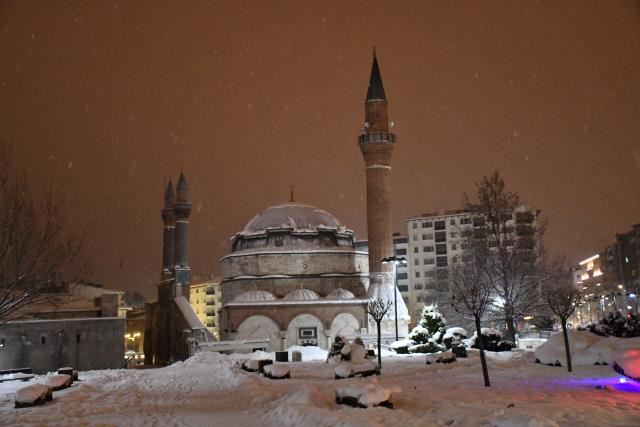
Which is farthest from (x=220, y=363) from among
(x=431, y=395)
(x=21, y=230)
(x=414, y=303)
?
(x=414, y=303)

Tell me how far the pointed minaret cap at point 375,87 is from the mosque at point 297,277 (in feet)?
0.23

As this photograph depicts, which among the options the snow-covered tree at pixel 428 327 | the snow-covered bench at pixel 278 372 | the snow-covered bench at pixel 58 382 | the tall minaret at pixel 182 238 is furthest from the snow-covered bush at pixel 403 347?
the tall minaret at pixel 182 238

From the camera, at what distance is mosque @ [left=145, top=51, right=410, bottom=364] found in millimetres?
38875

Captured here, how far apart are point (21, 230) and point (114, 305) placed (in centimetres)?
1623

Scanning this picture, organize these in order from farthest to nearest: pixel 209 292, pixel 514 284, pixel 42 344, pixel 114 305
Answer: pixel 209 292 → pixel 114 305 → pixel 42 344 → pixel 514 284

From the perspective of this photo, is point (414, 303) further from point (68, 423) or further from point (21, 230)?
→ point (68, 423)

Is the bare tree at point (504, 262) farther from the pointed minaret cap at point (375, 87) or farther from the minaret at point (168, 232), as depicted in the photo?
the minaret at point (168, 232)

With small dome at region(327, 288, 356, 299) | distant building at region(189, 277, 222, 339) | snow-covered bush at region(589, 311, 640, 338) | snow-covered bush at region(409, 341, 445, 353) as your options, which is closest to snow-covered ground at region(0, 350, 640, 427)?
snow-covered bush at region(589, 311, 640, 338)

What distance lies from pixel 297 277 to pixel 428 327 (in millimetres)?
18056

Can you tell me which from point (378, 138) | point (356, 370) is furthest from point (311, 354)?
point (378, 138)

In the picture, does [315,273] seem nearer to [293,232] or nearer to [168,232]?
[293,232]

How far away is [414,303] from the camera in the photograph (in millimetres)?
76062

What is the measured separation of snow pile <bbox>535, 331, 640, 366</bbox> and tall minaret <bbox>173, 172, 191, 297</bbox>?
1333 inches

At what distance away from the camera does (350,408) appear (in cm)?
990
